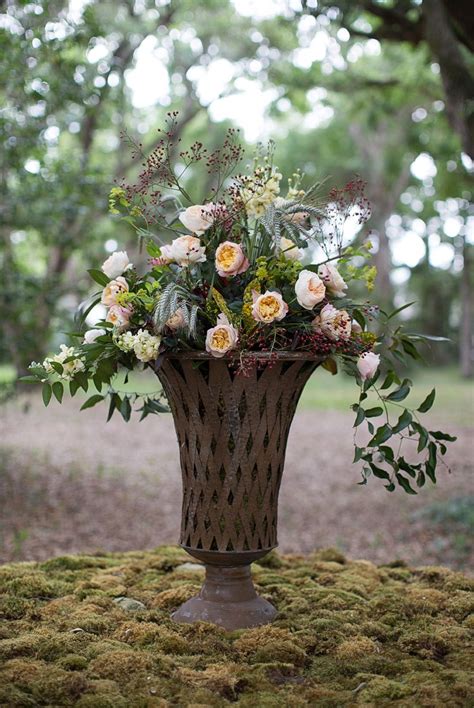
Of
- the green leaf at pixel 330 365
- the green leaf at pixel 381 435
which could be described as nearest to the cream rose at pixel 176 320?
Answer: the green leaf at pixel 330 365

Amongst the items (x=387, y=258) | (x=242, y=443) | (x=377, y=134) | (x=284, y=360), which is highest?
(x=377, y=134)

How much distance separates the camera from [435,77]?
993 cm

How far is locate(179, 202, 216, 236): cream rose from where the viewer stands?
2.13 metres

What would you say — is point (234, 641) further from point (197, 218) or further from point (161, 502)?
point (161, 502)

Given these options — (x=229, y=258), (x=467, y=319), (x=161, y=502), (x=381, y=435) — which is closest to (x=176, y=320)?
(x=229, y=258)

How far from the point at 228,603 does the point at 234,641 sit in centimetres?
20

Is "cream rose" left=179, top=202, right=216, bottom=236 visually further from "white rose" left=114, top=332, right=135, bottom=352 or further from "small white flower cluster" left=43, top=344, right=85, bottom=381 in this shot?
"small white flower cluster" left=43, top=344, right=85, bottom=381

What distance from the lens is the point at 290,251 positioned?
2.20 meters

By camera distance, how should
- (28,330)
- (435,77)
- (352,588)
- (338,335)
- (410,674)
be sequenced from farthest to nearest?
(435,77) → (28,330) → (352,588) → (338,335) → (410,674)

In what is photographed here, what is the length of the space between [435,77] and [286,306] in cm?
903

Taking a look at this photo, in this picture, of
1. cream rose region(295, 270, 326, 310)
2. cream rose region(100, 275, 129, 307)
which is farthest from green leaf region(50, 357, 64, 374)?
cream rose region(295, 270, 326, 310)

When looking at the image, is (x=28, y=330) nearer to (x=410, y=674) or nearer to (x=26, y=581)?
(x=26, y=581)

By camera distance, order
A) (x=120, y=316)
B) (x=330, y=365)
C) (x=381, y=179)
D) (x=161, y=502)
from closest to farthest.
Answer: (x=120, y=316) → (x=330, y=365) → (x=161, y=502) → (x=381, y=179)

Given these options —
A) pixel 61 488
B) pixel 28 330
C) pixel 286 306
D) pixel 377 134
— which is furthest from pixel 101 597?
pixel 377 134
